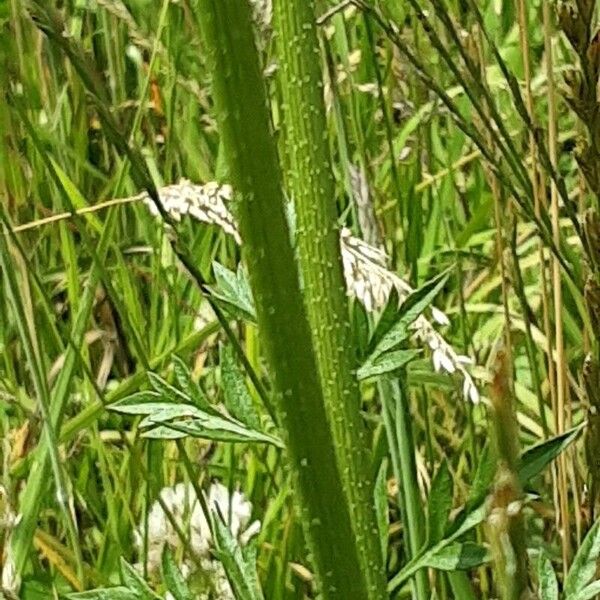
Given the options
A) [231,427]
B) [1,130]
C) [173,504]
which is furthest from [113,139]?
[1,130]

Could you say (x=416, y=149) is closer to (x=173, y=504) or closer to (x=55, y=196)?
(x=55, y=196)

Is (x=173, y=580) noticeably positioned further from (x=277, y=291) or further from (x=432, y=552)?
(x=277, y=291)

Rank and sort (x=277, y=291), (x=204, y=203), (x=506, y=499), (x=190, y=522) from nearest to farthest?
(x=506, y=499)
(x=277, y=291)
(x=204, y=203)
(x=190, y=522)

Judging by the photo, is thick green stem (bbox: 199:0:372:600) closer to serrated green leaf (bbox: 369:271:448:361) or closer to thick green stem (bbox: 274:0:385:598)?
thick green stem (bbox: 274:0:385:598)

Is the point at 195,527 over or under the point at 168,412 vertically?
under

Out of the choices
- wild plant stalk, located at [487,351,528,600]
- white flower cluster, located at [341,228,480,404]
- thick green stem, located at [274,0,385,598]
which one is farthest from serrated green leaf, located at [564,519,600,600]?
wild plant stalk, located at [487,351,528,600]

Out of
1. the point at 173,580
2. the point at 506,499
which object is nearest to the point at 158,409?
the point at 173,580

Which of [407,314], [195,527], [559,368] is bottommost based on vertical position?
[195,527]
